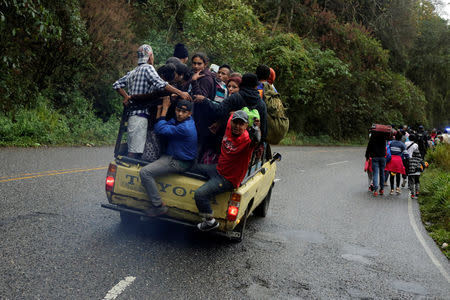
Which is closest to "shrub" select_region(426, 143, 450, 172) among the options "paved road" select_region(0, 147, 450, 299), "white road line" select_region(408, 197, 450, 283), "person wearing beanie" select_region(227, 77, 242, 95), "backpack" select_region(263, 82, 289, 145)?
"white road line" select_region(408, 197, 450, 283)

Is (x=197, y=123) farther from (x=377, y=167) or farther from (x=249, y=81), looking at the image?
(x=377, y=167)

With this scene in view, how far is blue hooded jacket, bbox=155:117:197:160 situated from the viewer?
5.60 m

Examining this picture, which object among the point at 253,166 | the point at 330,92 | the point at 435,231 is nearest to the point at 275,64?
the point at 330,92

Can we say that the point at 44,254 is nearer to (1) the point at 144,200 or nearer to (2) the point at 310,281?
(1) the point at 144,200

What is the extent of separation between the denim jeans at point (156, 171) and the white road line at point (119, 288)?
3.75 feet

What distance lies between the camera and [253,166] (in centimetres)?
670

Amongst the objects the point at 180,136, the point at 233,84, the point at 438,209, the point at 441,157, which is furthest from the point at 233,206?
the point at 441,157

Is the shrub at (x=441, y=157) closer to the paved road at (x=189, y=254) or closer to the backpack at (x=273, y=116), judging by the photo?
the paved road at (x=189, y=254)

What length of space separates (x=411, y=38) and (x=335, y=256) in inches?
1559

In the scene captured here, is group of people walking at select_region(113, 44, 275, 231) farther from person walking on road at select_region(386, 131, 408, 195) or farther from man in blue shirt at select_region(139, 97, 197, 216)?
person walking on road at select_region(386, 131, 408, 195)

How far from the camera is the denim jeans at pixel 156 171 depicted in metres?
5.45

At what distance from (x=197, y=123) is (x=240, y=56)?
1914 centimetres

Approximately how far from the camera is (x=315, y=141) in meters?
35.6

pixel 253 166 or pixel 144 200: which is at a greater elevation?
pixel 253 166
